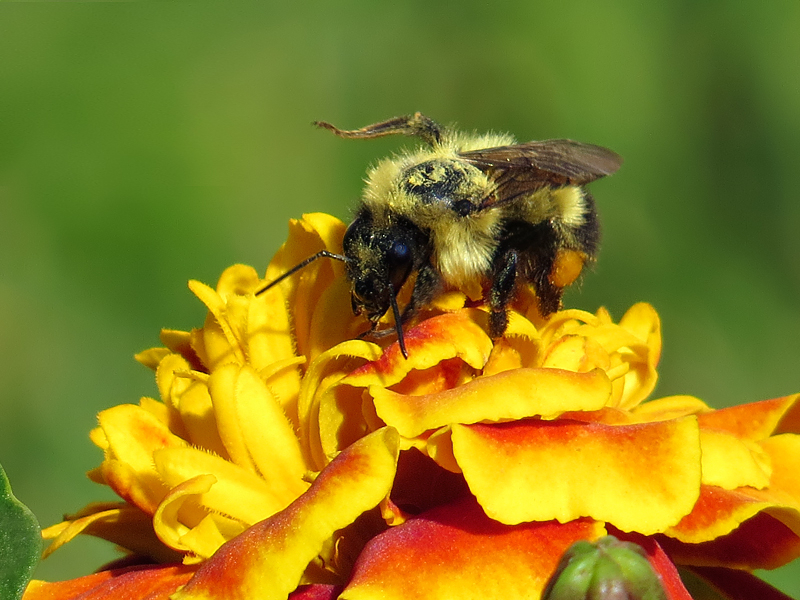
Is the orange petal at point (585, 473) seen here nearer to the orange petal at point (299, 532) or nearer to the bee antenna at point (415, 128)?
the orange petal at point (299, 532)

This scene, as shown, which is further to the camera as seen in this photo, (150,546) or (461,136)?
(461,136)

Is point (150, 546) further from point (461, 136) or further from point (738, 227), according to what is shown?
point (738, 227)

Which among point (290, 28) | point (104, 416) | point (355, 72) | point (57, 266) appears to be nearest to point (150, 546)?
point (104, 416)

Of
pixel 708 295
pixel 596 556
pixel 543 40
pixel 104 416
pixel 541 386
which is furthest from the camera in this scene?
pixel 543 40

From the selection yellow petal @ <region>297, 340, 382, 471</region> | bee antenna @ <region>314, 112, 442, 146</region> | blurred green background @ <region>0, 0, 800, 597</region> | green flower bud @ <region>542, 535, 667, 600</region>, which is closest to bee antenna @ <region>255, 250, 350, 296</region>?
yellow petal @ <region>297, 340, 382, 471</region>

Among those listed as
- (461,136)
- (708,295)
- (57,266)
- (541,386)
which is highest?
(461,136)

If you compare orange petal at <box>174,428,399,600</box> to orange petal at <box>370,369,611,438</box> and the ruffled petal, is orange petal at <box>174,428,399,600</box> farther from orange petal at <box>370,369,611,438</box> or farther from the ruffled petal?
the ruffled petal

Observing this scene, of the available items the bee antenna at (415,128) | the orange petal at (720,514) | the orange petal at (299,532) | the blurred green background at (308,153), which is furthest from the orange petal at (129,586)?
the blurred green background at (308,153)

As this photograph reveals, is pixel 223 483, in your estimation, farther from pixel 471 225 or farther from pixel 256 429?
pixel 471 225
